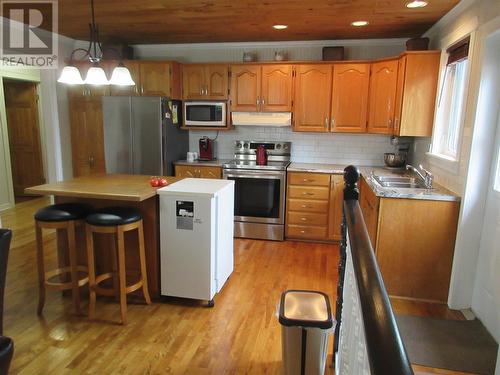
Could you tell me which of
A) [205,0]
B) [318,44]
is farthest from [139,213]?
[318,44]

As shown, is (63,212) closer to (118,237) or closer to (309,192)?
(118,237)

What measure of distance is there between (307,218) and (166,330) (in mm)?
2270

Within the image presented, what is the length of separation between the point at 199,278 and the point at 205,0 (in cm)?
225

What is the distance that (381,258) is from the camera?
9.62 feet

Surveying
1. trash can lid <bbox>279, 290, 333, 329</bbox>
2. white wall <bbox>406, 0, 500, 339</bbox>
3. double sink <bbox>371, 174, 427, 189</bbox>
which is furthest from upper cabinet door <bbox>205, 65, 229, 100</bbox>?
trash can lid <bbox>279, 290, 333, 329</bbox>

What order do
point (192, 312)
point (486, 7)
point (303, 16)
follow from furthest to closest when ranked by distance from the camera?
point (303, 16), point (192, 312), point (486, 7)

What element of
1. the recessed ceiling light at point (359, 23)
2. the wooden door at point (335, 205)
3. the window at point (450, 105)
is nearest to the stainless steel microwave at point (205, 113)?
the wooden door at point (335, 205)

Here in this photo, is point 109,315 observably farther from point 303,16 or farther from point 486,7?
point 486,7

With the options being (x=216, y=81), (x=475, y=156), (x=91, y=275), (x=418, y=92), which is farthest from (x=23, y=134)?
(x=475, y=156)

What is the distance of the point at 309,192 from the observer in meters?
4.14

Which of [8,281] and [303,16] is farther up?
[303,16]

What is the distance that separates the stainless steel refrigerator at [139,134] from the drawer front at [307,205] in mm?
1558

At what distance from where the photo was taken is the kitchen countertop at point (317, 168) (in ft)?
13.3

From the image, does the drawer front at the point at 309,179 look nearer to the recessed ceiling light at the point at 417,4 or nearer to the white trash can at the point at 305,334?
the recessed ceiling light at the point at 417,4
